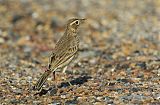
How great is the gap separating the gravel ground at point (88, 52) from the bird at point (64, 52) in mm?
564

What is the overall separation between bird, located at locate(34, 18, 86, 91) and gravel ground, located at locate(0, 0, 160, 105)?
564 mm

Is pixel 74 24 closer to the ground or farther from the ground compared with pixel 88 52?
farther from the ground

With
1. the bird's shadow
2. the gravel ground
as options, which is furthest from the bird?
the gravel ground

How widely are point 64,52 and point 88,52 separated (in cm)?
682

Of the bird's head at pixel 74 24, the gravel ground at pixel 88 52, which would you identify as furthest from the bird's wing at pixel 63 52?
the gravel ground at pixel 88 52

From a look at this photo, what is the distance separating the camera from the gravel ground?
47.1 ft

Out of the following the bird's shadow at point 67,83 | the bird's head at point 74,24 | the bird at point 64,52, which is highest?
the bird's head at point 74,24

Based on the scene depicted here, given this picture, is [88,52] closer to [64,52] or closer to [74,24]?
[74,24]

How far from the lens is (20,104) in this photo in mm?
13766

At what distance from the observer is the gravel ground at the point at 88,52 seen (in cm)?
1435

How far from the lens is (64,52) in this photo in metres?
14.9

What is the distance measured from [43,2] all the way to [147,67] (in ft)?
45.7

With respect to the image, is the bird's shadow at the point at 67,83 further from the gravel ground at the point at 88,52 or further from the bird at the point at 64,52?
the bird at the point at 64,52

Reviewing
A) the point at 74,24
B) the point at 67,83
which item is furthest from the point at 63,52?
the point at 67,83
